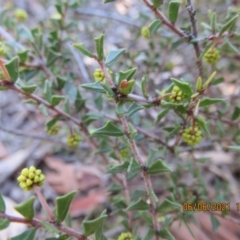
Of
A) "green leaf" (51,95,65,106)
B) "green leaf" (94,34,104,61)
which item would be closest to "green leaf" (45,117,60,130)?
"green leaf" (51,95,65,106)

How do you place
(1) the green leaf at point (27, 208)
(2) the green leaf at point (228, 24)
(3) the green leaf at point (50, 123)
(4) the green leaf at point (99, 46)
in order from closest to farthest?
(1) the green leaf at point (27, 208) < (4) the green leaf at point (99, 46) < (2) the green leaf at point (228, 24) < (3) the green leaf at point (50, 123)

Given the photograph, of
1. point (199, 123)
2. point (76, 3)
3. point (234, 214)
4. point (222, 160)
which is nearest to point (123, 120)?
point (199, 123)

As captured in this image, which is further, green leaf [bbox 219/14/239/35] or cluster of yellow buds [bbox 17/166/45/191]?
green leaf [bbox 219/14/239/35]

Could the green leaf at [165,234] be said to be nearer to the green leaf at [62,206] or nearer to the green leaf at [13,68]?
the green leaf at [62,206]

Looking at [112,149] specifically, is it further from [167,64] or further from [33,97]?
[167,64]

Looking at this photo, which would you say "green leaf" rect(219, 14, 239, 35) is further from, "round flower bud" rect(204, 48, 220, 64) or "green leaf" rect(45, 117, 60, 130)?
"green leaf" rect(45, 117, 60, 130)

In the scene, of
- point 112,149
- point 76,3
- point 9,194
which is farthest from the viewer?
point 9,194
